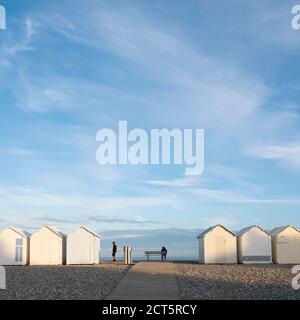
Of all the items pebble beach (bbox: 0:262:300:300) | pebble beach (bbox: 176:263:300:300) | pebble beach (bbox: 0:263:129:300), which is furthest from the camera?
pebble beach (bbox: 0:263:129:300)

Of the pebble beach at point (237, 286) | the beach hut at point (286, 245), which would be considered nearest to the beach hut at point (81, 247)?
the beach hut at point (286, 245)

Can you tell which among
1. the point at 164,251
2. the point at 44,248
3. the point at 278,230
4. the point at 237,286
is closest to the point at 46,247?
the point at 44,248

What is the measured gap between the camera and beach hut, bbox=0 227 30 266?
145 feet

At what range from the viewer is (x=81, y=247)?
44281 millimetres

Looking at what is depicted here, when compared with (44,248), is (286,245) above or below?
above

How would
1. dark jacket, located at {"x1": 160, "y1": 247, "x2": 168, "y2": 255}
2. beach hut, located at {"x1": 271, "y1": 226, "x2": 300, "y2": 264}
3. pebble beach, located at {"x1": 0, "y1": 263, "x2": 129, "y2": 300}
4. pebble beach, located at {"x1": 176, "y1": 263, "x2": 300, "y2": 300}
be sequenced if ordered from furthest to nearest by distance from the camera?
dark jacket, located at {"x1": 160, "y1": 247, "x2": 168, "y2": 255} < beach hut, located at {"x1": 271, "y1": 226, "x2": 300, "y2": 264} < pebble beach, located at {"x1": 0, "y1": 263, "x2": 129, "y2": 300} < pebble beach, located at {"x1": 176, "y1": 263, "x2": 300, "y2": 300}

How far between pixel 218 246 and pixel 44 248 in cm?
1345

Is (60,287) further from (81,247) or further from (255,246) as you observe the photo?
(255,246)

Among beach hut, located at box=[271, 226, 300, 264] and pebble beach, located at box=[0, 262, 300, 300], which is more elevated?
beach hut, located at box=[271, 226, 300, 264]

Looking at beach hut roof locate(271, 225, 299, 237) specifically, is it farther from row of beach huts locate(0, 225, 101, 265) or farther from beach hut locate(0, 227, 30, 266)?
beach hut locate(0, 227, 30, 266)

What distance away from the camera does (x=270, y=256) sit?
4425cm

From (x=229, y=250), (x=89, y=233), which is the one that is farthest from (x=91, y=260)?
(x=229, y=250)

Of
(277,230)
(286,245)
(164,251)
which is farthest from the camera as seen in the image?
(164,251)

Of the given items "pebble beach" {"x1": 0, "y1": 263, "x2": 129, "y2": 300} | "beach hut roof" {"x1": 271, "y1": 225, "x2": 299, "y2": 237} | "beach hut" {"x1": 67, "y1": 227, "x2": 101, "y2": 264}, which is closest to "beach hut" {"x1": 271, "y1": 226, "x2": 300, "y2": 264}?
"beach hut roof" {"x1": 271, "y1": 225, "x2": 299, "y2": 237}
